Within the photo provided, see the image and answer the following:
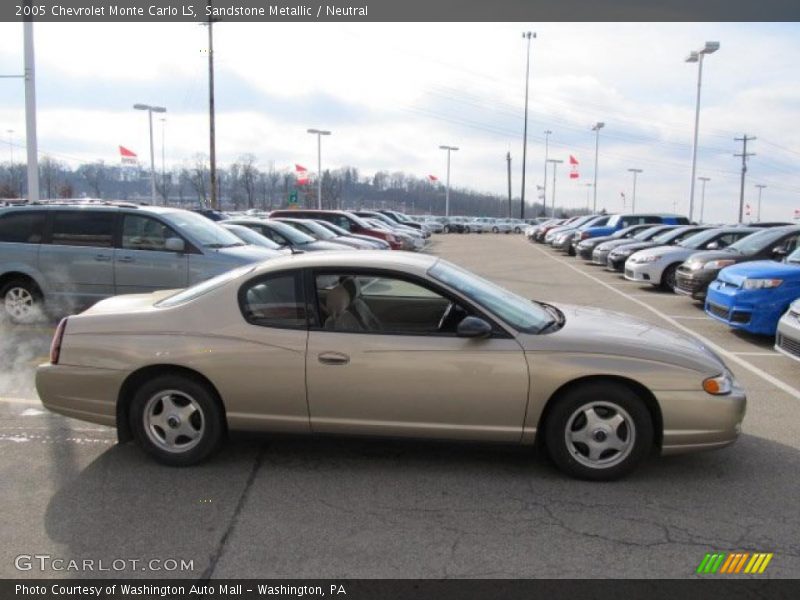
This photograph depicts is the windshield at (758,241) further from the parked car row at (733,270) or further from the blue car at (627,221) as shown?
the blue car at (627,221)

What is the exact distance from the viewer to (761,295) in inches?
343

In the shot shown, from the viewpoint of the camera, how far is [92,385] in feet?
14.7

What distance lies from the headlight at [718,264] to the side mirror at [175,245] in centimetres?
875

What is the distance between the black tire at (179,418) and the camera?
4418mm

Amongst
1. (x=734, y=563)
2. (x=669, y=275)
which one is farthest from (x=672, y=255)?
(x=734, y=563)

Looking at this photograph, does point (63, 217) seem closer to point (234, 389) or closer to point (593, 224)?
point (234, 389)

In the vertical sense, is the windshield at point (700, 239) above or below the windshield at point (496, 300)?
above

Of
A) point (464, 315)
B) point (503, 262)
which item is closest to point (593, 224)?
point (503, 262)

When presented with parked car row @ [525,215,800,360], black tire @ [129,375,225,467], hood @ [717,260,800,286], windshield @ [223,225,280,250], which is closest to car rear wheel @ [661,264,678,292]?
parked car row @ [525,215,800,360]

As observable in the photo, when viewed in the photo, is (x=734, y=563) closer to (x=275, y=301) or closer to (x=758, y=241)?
(x=275, y=301)

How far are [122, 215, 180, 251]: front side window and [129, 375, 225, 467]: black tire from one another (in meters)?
5.10

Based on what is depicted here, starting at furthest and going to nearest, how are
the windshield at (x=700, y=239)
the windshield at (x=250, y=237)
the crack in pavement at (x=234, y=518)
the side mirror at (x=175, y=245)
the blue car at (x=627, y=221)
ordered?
the blue car at (x=627, y=221), the windshield at (x=700, y=239), the windshield at (x=250, y=237), the side mirror at (x=175, y=245), the crack in pavement at (x=234, y=518)

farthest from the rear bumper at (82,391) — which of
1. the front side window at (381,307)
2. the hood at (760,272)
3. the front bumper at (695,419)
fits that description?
the hood at (760,272)
